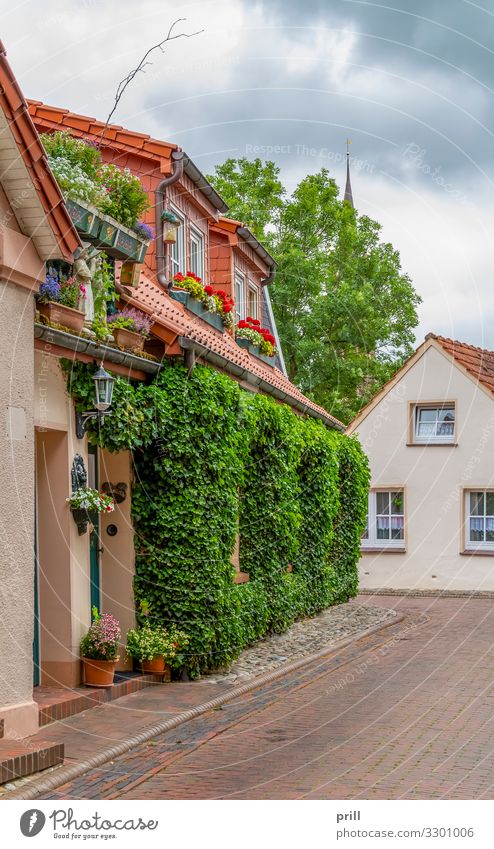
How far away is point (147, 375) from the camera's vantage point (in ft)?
38.5

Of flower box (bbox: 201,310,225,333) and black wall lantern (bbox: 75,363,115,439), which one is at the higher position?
flower box (bbox: 201,310,225,333)

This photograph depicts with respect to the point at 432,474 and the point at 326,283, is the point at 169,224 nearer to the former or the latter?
the point at 432,474

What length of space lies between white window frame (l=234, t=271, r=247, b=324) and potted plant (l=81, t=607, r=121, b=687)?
958cm

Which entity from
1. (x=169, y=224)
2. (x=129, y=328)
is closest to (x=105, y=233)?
(x=129, y=328)

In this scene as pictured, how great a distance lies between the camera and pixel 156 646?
37.2 ft

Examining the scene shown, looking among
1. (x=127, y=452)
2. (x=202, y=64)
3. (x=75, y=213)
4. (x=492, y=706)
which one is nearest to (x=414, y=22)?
(x=202, y=64)

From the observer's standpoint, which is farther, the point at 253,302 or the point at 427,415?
the point at 427,415

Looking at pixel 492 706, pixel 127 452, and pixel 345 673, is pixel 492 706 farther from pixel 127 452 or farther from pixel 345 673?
pixel 127 452

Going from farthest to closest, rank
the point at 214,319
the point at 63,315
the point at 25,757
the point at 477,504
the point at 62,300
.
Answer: the point at 477,504 → the point at 214,319 → the point at 62,300 → the point at 63,315 → the point at 25,757

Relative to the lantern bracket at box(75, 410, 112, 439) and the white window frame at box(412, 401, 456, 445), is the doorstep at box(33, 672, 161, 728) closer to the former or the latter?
the lantern bracket at box(75, 410, 112, 439)

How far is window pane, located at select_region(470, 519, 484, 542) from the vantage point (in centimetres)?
2656

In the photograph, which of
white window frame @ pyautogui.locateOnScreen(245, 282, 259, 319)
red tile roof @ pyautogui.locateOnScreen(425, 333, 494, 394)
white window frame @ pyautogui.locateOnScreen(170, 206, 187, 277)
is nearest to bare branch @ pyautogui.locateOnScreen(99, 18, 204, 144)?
white window frame @ pyautogui.locateOnScreen(170, 206, 187, 277)

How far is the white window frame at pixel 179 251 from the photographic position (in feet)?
52.0

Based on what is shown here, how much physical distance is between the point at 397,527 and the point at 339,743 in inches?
755
